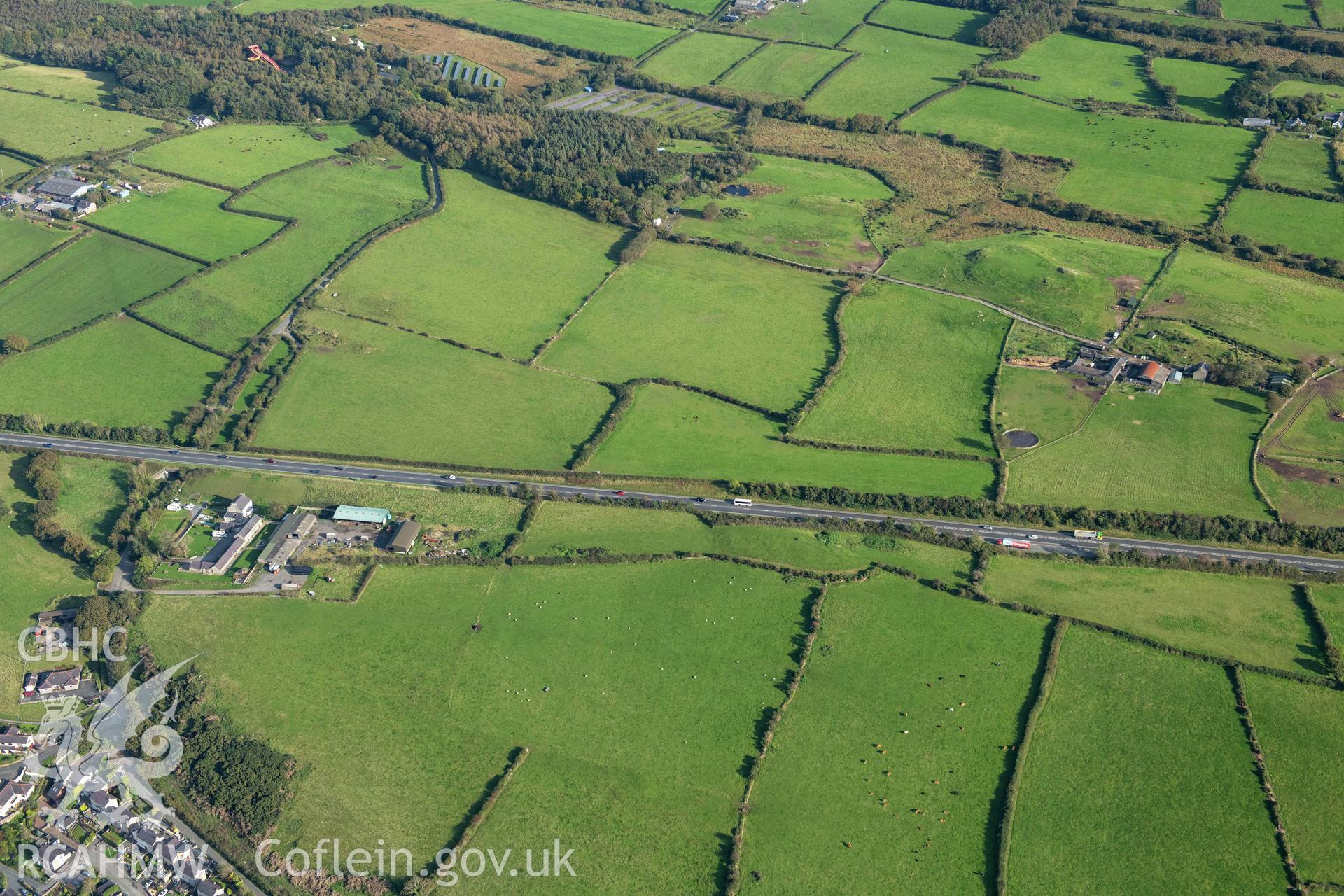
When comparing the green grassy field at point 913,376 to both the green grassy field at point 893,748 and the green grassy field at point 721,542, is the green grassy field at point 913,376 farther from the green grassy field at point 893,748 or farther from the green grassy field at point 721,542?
the green grassy field at point 893,748

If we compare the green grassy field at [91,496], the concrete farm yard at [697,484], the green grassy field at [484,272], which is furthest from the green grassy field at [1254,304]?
the green grassy field at [91,496]

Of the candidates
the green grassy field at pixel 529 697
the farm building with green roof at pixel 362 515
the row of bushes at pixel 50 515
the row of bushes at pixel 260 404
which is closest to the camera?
the green grassy field at pixel 529 697

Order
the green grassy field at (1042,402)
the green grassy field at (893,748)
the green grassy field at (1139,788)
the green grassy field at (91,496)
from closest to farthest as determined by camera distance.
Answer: the green grassy field at (1139,788) < the green grassy field at (893,748) < the green grassy field at (91,496) < the green grassy field at (1042,402)

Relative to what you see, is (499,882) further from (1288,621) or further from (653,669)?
(1288,621)

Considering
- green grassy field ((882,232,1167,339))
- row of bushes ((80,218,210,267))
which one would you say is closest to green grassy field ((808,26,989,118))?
green grassy field ((882,232,1167,339))

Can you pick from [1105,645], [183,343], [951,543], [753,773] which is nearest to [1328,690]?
[1105,645]

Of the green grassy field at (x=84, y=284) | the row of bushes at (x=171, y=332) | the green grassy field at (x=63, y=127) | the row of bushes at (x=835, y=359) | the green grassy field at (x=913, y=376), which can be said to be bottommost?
the green grassy field at (x=913, y=376)
